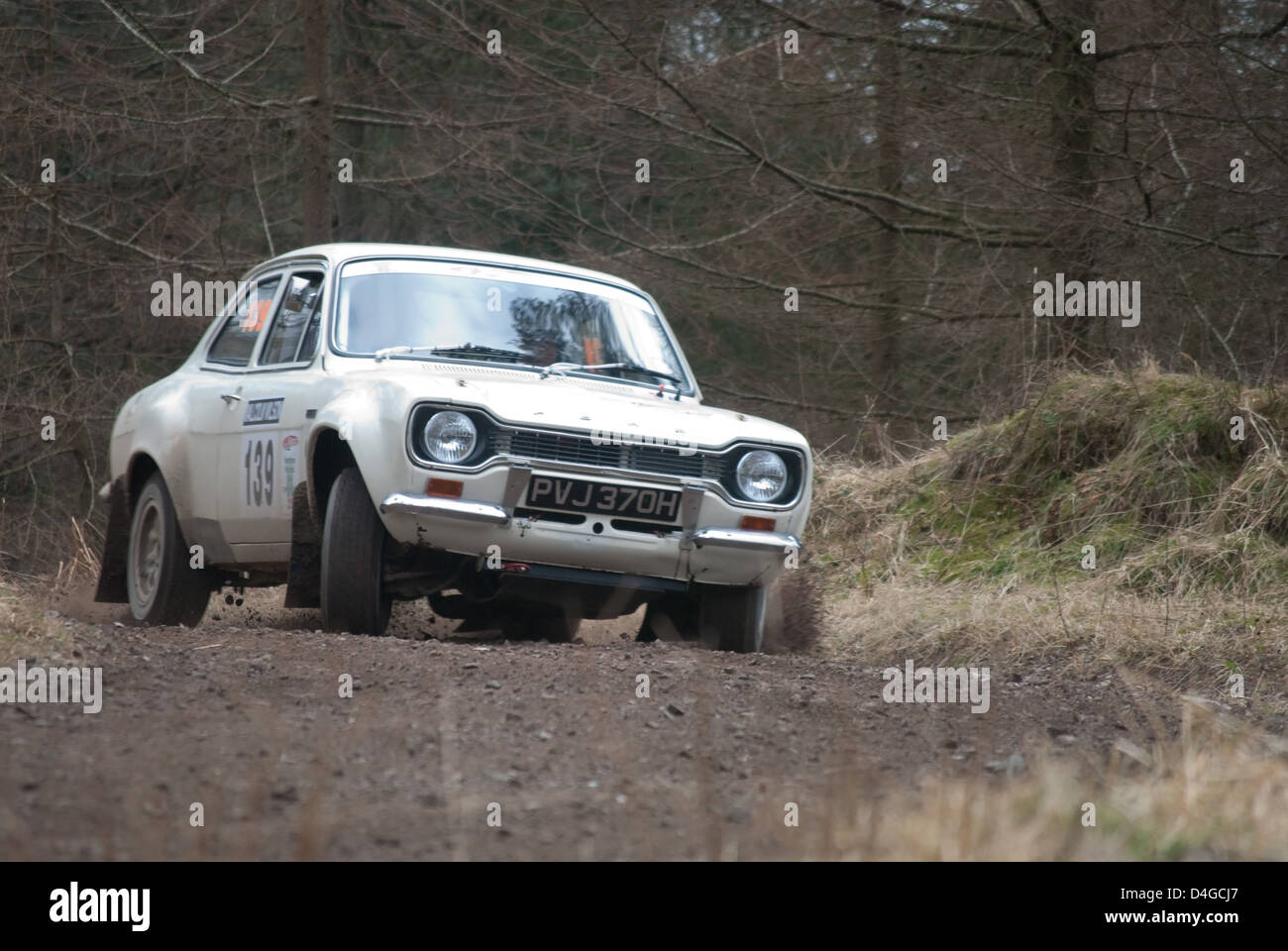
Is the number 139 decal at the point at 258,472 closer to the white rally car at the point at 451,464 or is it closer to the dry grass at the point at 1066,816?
the white rally car at the point at 451,464

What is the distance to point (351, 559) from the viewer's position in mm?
6219

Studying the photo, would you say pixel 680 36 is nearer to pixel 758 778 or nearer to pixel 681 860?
pixel 758 778

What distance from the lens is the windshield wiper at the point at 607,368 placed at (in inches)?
278

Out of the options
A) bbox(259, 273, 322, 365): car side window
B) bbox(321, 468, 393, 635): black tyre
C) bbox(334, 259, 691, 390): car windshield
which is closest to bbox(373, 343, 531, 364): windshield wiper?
bbox(334, 259, 691, 390): car windshield

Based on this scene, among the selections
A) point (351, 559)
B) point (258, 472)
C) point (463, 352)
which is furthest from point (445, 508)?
point (258, 472)

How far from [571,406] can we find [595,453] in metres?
0.23

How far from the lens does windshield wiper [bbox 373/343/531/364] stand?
6.95m

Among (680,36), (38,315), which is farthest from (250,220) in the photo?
(680,36)

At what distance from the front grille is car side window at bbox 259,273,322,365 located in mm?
1526

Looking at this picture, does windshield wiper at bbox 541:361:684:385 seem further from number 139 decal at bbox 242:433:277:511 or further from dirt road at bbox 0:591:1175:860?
dirt road at bbox 0:591:1175:860

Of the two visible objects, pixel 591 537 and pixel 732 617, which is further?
pixel 732 617

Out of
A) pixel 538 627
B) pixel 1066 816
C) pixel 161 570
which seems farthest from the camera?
pixel 538 627

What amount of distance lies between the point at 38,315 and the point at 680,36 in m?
7.86

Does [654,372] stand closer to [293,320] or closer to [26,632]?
[293,320]
